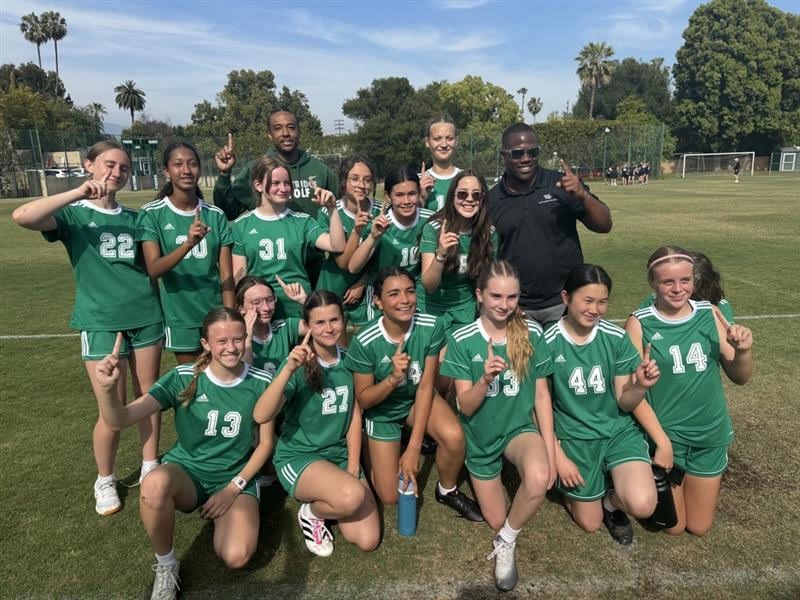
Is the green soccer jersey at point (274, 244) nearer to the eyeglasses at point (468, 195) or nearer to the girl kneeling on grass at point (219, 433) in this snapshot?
the girl kneeling on grass at point (219, 433)

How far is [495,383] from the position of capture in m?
3.53

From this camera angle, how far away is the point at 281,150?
17.7 ft

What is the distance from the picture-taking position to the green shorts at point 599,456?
3477mm

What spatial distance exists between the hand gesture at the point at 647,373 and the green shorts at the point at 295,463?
1.82 metres

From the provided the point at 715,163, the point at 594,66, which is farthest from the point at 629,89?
the point at 715,163

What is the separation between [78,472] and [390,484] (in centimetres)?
227

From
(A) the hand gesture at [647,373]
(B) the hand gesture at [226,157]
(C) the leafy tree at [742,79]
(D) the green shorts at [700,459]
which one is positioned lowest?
(D) the green shorts at [700,459]

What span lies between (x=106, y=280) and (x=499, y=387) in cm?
263

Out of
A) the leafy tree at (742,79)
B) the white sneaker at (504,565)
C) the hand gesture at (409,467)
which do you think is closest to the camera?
the white sneaker at (504,565)

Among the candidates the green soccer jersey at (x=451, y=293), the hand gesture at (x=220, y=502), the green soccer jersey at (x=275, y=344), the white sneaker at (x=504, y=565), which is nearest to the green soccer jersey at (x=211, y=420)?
the hand gesture at (x=220, y=502)

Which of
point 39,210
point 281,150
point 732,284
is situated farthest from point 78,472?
point 732,284

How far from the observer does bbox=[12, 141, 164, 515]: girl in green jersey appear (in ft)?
11.7

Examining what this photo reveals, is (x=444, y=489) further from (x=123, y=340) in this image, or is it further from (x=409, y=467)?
(x=123, y=340)

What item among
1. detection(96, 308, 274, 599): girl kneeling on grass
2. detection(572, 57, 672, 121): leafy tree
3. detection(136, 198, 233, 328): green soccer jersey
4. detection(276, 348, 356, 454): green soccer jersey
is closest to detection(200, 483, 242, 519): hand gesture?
detection(96, 308, 274, 599): girl kneeling on grass
